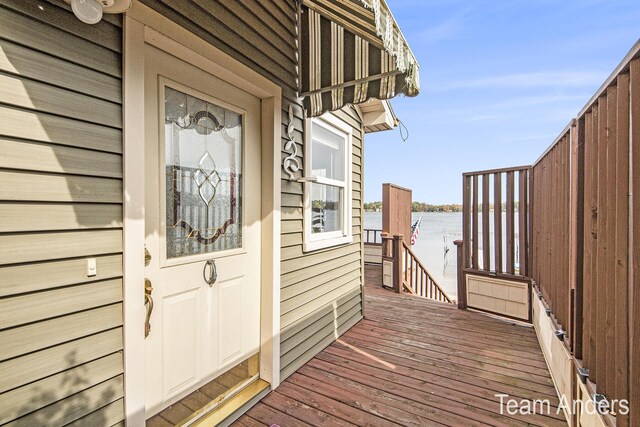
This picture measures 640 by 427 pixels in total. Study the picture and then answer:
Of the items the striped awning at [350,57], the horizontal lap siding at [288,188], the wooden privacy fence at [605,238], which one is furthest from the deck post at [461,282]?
the striped awning at [350,57]

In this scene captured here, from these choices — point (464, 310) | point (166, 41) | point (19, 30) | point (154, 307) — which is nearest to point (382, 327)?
point (464, 310)

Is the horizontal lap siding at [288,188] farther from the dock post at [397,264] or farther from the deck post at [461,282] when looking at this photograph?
the dock post at [397,264]

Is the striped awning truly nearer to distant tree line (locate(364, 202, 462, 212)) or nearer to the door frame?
the door frame

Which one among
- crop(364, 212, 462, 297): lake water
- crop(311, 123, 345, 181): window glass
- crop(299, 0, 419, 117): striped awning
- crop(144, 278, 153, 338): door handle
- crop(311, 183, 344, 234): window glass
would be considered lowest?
crop(364, 212, 462, 297): lake water

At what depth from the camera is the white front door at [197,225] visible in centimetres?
158

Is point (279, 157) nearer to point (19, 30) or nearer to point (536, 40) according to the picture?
point (19, 30)

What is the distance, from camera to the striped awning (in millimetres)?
1708

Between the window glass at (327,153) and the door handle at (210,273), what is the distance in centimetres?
141

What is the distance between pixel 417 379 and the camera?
8.05 ft

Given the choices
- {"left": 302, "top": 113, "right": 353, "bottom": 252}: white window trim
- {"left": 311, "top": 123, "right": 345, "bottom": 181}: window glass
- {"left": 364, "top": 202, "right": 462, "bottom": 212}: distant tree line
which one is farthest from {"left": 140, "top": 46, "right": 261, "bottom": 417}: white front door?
{"left": 364, "top": 202, "right": 462, "bottom": 212}: distant tree line

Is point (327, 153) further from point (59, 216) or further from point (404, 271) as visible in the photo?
point (404, 271)

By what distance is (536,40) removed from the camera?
7.48 meters

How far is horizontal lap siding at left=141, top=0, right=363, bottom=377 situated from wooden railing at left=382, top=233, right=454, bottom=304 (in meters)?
1.90

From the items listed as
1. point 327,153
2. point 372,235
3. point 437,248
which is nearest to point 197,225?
point 327,153
